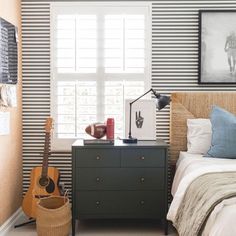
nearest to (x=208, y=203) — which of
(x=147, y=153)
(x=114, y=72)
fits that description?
(x=147, y=153)

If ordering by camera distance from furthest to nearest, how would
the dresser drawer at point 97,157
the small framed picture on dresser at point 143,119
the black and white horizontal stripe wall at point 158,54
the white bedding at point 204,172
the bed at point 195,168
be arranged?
the black and white horizontal stripe wall at point 158,54, the small framed picture on dresser at point 143,119, the dresser drawer at point 97,157, the bed at point 195,168, the white bedding at point 204,172

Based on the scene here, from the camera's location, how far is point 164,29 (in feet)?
13.1

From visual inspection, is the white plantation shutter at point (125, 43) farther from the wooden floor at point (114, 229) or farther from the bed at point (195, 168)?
the wooden floor at point (114, 229)

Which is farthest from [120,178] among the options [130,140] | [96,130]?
[96,130]

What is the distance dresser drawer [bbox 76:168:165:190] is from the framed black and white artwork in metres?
1.26

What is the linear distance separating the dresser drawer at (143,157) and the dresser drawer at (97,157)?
7 centimetres

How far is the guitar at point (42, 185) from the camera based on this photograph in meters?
3.58

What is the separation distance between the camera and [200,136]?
3.67 metres

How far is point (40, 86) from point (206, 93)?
167cm

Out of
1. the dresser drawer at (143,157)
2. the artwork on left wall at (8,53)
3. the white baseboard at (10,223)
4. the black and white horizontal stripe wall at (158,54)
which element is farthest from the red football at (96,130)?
the white baseboard at (10,223)

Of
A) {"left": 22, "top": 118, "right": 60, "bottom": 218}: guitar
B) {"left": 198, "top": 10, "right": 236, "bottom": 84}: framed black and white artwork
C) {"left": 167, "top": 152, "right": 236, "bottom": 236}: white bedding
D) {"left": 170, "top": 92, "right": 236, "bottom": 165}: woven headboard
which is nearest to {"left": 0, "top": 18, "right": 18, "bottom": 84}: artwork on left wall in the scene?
{"left": 22, "top": 118, "right": 60, "bottom": 218}: guitar

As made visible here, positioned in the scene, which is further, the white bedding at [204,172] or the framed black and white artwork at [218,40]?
the framed black and white artwork at [218,40]

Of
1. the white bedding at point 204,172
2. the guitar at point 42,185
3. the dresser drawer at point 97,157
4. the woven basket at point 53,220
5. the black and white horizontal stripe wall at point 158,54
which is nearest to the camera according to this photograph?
the white bedding at point 204,172

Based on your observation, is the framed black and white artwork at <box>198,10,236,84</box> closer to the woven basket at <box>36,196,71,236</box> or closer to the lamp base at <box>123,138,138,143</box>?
the lamp base at <box>123,138,138,143</box>
